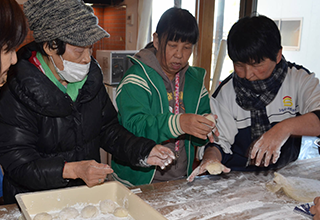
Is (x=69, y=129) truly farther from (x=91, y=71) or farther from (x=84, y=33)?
(x=84, y=33)

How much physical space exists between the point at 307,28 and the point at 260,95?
156 cm

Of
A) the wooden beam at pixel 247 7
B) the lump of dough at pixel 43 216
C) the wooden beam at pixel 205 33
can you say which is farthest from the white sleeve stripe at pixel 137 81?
the wooden beam at pixel 247 7

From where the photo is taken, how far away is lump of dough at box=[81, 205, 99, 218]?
3.75ft

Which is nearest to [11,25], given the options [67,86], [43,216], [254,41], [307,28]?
[67,86]

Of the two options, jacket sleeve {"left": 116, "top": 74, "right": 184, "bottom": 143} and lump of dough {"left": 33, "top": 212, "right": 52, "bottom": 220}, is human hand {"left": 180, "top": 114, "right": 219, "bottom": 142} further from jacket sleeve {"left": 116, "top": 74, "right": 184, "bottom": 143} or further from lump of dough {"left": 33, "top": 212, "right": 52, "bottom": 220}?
lump of dough {"left": 33, "top": 212, "right": 52, "bottom": 220}

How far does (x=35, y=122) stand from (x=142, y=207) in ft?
1.86

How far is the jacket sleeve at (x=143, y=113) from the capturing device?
1.44 metres

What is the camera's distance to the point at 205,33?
11.6ft

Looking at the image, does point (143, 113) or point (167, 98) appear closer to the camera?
point (143, 113)

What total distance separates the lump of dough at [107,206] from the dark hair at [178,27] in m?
0.84

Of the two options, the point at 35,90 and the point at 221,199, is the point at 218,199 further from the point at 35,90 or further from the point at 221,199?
the point at 35,90

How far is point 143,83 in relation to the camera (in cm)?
157

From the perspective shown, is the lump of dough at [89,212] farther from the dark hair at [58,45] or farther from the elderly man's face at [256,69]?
the elderly man's face at [256,69]

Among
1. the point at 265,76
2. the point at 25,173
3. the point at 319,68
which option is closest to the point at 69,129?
the point at 25,173
